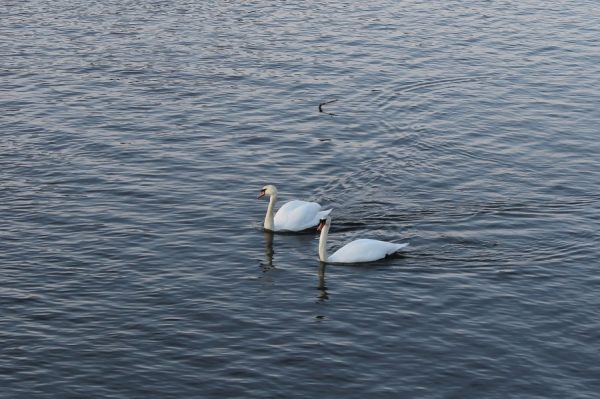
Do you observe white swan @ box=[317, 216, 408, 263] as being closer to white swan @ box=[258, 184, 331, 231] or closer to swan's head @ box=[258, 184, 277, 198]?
white swan @ box=[258, 184, 331, 231]

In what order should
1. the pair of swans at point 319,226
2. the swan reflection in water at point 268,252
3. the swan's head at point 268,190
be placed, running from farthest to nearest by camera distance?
the swan's head at point 268,190
the swan reflection in water at point 268,252
the pair of swans at point 319,226

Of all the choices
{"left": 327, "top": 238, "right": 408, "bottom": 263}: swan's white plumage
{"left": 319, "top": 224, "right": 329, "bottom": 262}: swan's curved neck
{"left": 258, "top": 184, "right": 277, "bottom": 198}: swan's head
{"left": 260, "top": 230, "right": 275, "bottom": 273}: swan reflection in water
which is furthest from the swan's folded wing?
{"left": 327, "top": 238, "right": 408, "bottom": 263}: swan's white plumage

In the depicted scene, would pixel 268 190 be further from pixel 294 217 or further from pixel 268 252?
pixel 268 252

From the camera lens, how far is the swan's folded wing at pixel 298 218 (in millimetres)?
37250

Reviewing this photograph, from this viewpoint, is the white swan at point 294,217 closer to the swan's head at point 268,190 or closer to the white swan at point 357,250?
the swan's head at point 268,190

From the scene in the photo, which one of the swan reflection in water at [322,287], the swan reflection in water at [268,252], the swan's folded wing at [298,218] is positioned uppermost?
the swan's folded wing at [298,218]

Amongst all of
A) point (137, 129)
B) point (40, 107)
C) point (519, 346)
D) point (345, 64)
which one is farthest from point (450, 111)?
point (519, 346)

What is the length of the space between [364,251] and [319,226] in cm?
219

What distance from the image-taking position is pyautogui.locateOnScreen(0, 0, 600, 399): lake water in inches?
1108

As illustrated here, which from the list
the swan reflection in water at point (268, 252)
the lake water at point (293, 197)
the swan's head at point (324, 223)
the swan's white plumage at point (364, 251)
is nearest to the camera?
the lake water at point (293, 197)

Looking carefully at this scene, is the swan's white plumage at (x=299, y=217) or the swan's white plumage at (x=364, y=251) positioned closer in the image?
the swan's white plumage at (x=364, y=251)

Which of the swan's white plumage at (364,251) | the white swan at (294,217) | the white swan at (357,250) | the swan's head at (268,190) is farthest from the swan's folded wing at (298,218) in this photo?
the swan's white plumage at (364,251)

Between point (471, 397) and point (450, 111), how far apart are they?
1054 inches

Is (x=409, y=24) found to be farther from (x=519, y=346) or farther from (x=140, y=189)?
(x=519, y=346)
